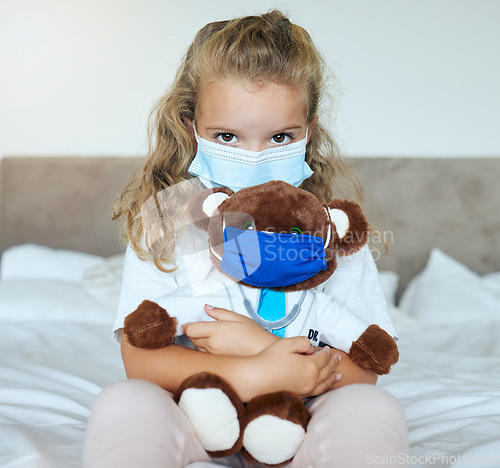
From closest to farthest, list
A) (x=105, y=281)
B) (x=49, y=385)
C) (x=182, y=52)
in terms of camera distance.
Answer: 1. (x=49, y=385)
2. (x=105, y=281)
3. (x=182, y=52)

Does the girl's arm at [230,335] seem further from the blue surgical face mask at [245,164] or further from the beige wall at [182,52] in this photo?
the beige wall at [182,52]

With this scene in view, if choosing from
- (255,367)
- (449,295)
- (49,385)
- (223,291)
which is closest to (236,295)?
(223,291)

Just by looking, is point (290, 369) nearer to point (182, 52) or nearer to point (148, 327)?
point (148, 327)

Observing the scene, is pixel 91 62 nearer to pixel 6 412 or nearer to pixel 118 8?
pixel 118 8

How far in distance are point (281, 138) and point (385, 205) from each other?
138cm

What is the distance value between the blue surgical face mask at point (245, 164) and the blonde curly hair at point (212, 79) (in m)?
0.09

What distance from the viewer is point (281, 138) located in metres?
0.93

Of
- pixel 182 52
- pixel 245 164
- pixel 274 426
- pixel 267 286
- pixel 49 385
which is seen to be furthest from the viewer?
pixel 182 52

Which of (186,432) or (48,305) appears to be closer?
(186,432)

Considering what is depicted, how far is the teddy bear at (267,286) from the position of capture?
0.67 metres

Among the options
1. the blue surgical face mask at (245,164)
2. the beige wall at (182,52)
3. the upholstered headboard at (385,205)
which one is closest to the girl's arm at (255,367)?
the blue surgical face mask at (245,164)

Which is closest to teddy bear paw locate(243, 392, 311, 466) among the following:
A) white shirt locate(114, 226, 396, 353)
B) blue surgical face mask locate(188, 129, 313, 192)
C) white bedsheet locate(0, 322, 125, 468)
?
white shirt locate(114, 226, 396, 353)

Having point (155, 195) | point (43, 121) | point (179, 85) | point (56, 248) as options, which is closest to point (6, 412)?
point (155, 195)

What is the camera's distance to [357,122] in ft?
7.64
